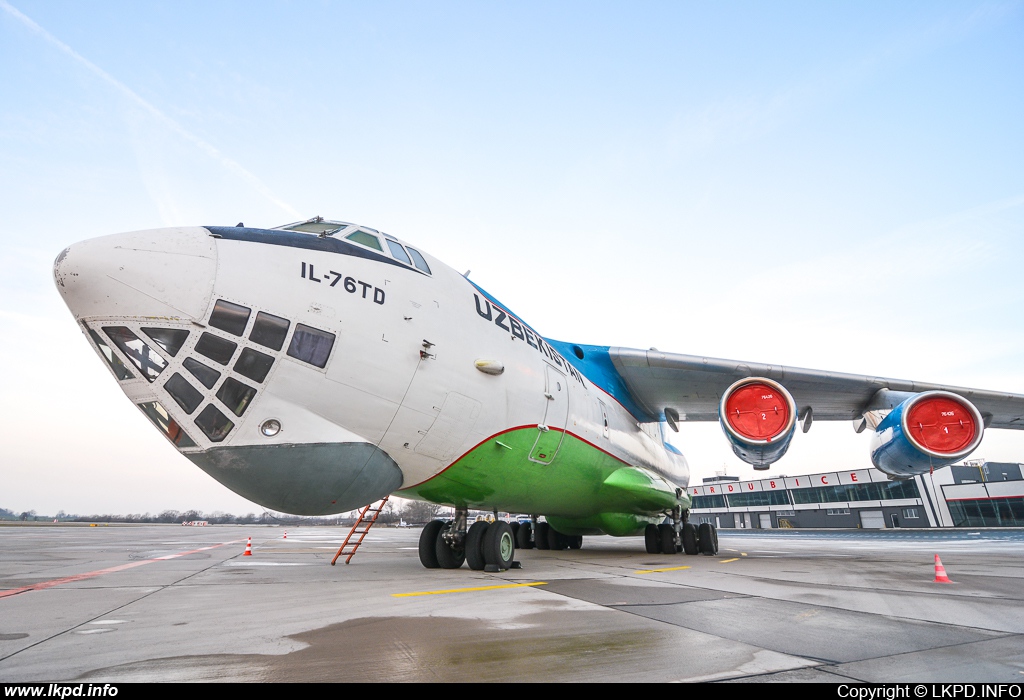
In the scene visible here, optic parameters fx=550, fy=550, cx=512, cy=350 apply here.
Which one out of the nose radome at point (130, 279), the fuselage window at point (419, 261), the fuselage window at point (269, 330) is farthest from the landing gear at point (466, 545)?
the nose radome at point (130, 279)

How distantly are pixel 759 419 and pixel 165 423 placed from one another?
6.87m

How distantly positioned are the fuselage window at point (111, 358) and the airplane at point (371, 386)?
20 millimetres

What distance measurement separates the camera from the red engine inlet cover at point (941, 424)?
7445 mm

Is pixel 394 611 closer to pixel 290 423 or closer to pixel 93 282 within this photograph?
pixel 290 423

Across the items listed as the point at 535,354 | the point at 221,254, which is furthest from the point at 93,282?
the point at 535,354

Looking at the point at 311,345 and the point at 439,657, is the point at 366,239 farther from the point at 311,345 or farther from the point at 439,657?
the point at 439,657

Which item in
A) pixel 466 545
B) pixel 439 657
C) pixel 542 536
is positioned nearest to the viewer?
pixel 439 657

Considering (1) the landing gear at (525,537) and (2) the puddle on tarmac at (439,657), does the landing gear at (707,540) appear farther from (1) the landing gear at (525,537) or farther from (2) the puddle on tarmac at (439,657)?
(2) the puddle on tarmac at (439,657)

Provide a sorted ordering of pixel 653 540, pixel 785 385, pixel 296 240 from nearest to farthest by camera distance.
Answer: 1. pixel 296 240
2. pixel 785 385
3. pixel 653 540

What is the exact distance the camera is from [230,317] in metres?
4.23

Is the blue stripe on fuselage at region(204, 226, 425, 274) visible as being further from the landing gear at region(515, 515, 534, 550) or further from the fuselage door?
the landing gear at region(515, 515, 534, 550)

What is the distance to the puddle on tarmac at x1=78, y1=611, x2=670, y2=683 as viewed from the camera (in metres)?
2.28

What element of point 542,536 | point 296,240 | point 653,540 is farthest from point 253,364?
point 542,536

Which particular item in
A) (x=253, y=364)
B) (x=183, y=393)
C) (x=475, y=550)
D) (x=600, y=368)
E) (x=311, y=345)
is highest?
(x=600, y=368)
